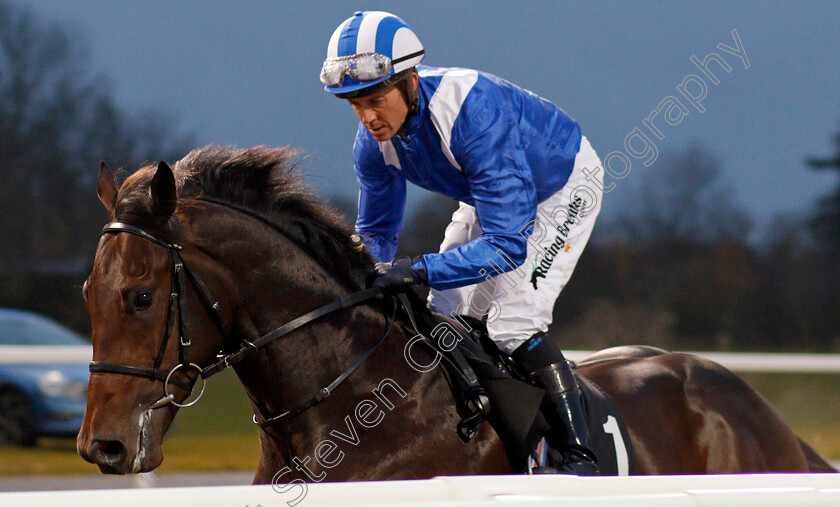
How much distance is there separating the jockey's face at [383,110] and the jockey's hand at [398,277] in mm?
348

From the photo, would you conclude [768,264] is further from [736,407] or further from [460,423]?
[460,423]

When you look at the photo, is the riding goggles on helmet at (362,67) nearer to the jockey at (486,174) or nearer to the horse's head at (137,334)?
the jockey at (486,174)

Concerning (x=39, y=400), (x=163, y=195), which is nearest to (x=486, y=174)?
(x=163, y=195)

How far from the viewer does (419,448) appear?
2141 mm

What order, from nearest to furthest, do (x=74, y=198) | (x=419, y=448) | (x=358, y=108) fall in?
(x=419, y=448) < (x=358, y=108) < (x=74, y=198)

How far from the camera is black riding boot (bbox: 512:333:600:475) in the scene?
2316 mm

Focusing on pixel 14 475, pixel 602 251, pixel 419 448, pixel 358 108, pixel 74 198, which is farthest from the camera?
pixel 602 251

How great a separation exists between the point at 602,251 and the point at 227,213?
28.0 feet

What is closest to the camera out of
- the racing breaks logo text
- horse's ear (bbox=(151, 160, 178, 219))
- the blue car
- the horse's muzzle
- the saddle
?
the horse's muzzle

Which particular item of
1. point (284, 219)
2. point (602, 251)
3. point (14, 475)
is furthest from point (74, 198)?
point (284, 219)

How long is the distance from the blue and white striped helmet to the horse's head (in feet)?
1.69

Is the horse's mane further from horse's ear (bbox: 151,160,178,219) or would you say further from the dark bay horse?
horse's ear (bbox: 151,160,178,219)

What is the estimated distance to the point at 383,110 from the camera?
231 centimetres

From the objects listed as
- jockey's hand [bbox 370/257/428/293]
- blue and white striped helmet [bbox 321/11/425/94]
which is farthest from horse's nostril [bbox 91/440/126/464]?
blue and white striped helmet [bbox 321/11/425/94]
